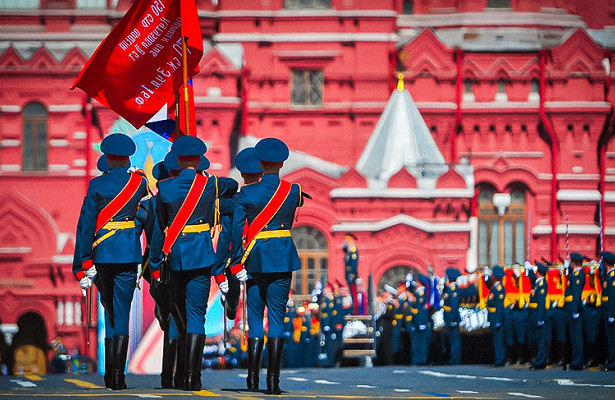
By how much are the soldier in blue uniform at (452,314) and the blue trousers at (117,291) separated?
8.68 m

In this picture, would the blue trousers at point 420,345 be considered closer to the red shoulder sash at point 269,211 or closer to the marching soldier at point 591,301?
the marching soldier at point 591,301

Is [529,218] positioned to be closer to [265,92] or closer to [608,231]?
[608,231]

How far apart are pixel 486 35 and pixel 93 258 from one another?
16.8 m

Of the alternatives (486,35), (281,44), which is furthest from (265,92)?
(486,35)

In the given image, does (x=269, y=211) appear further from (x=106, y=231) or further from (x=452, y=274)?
(x=452, y=274)

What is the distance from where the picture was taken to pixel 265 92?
80.4 ft

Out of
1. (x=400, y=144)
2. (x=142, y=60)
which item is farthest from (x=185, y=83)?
(x=400, y=144)

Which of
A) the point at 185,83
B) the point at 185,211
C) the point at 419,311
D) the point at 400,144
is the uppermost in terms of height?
the point at 400,144

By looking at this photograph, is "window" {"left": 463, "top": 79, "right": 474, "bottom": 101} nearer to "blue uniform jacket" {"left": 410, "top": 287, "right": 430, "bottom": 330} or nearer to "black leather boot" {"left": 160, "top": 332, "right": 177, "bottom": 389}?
"blue uniform jacket" {"left": 410, "top": 287, "right": 430, "bottom": 330}

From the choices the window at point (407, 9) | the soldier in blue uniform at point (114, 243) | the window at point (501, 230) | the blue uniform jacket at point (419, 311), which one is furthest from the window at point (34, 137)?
the soldier in blue uniform at point (114, 243)

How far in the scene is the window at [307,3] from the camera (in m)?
24.4

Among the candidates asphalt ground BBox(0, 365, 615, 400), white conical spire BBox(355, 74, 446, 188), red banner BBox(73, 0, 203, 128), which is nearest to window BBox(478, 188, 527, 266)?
white conical spire BBox(355, 74, 446, 188)

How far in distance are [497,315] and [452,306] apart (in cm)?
144

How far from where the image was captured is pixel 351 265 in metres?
21.0
